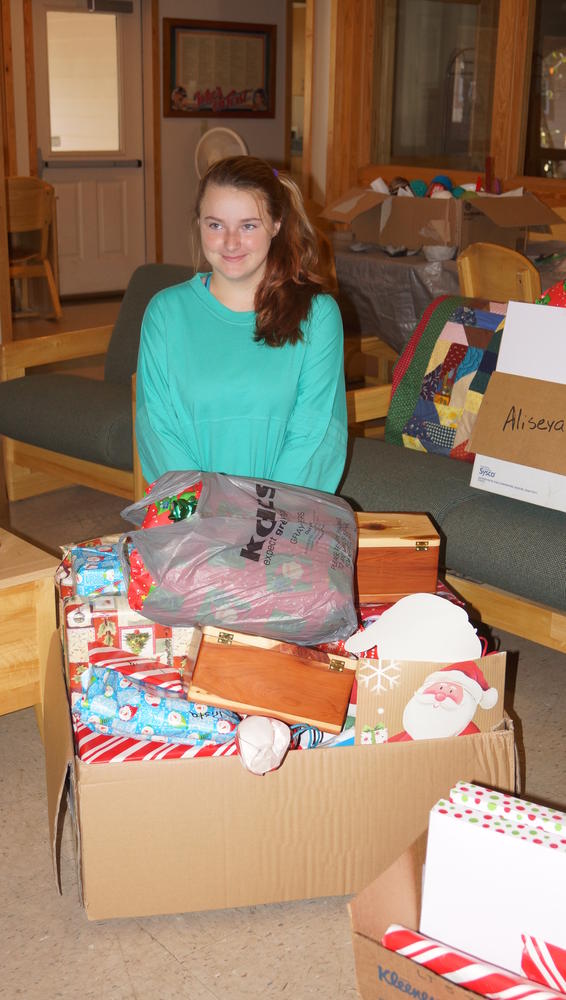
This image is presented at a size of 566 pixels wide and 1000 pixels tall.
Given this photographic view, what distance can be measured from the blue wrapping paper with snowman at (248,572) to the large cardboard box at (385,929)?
1.46ft

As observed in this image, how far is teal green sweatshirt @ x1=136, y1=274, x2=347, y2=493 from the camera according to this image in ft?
7.27

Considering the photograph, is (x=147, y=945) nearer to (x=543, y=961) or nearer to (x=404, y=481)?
(x=543, y=961)

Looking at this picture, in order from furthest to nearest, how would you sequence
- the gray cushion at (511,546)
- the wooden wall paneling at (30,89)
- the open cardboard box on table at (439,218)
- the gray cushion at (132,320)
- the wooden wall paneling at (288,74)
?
the wooden wall paneling at (288,74) < the wooden wall paneling at (30,89) < the open cardboard box on table at (439,218) < the gray cushion at (132,320) < the gray cushion at (511,546)

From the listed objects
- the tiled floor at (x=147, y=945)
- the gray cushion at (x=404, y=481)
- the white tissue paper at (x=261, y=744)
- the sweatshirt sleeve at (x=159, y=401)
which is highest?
the sweatshirt sleeve at (x=159, y=401)

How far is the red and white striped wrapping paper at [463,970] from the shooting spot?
1.27m

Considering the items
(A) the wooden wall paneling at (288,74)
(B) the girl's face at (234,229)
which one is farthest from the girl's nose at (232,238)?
(A) the wooden wall paneling at (288,74)

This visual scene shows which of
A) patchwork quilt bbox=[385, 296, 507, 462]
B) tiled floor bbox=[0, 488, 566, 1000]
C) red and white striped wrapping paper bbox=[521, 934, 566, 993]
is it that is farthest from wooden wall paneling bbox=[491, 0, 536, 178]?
red and white striped wrapping paper bbox=[521, 934, 566, 993]

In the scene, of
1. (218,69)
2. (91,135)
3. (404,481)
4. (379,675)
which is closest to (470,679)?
(379,675)

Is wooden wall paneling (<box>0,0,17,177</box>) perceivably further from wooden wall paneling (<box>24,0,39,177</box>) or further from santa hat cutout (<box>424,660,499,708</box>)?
santa hat cutout (<box>424,660,499,708</box>)

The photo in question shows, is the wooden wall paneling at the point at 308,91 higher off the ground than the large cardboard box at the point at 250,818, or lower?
higher

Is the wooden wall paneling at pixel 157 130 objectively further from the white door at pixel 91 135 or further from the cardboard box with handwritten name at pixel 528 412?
the cardboard box with handwritten name at pixel 528 412

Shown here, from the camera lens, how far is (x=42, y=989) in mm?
1734

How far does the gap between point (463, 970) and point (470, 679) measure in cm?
61

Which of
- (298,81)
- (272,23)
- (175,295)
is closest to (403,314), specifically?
(175,295)
